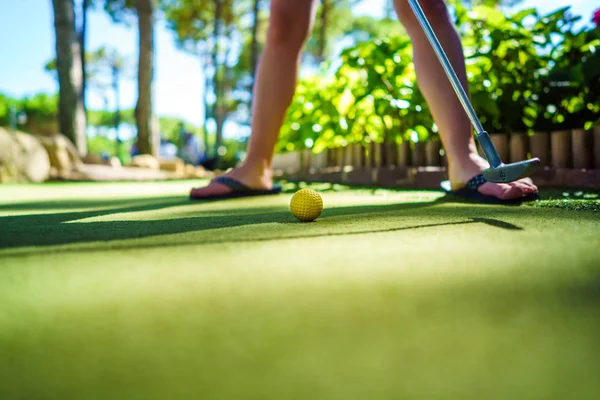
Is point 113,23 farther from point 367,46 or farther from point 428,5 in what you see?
point 428,5

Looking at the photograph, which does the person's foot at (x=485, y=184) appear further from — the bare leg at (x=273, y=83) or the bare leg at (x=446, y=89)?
the bare leg at (x=273, y=83)

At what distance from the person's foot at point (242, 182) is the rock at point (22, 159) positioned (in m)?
A: 5.21

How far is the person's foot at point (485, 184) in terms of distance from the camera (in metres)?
2.01

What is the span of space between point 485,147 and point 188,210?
126cm

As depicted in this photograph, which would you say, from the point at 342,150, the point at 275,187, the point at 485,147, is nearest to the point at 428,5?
the point at 485,147

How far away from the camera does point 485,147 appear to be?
1.90 metres

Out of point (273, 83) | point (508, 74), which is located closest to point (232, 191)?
point (273, 83)

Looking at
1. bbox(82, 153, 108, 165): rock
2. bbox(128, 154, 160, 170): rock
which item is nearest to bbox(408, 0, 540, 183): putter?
bbox(82, 153, 108, 165): rock

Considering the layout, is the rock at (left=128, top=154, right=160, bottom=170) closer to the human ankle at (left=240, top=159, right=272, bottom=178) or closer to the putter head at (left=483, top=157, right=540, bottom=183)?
the human ankle at (left=240, top=159, right=272, bottom=178)

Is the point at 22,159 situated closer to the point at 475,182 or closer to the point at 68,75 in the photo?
the point at 68,75

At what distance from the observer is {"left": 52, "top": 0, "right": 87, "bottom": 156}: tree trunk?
8.94 m

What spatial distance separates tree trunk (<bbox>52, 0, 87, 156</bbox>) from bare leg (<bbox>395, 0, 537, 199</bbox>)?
27.6 ft

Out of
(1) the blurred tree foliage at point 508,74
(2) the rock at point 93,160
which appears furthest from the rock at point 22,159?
(1) the blurred tree foliage at point 508,74

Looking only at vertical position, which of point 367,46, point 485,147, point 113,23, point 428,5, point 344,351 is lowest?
point 344,351
